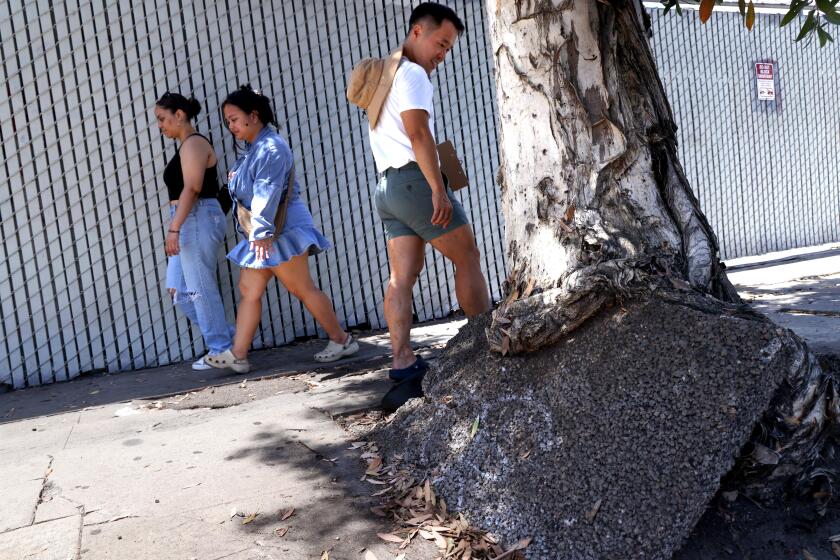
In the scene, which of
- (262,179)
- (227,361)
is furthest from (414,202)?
(227,361)

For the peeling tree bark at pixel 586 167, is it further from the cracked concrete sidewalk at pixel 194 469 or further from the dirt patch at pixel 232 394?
the dirt patch at pixel 232 394

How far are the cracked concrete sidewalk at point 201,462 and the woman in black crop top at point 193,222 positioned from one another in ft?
1.51

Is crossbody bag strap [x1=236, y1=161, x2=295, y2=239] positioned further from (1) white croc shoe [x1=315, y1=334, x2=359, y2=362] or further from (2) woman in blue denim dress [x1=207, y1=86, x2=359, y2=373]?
(1) white croc shoe [x1=315, y1=334, x2=359, y2=362]

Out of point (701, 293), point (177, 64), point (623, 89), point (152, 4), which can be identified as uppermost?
point (152, 4)

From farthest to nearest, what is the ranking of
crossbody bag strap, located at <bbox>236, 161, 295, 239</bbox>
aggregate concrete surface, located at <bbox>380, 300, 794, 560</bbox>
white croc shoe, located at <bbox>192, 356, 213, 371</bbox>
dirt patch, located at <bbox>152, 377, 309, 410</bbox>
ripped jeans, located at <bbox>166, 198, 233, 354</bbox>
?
1. white croc shoe, located at <bbox>192, 356, 213, 371</bbox>
2. ripped jeans, located at <bbox>166, 198, 233, 354</bbox>
3. crossbody bag strap, located at <bbox>236, 161, 295, 239</bbox>
4. dirt patch, located at <bbox>152, 377, 309, 410</bbox>
5. aggregate concrete surface, located at <bbox>380, 300, 794, 560</bbox>

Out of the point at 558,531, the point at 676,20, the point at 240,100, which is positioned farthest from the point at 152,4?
the point at 676,20

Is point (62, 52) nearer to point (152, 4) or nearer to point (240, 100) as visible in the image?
point (152, 4)

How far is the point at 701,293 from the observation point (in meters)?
3.05

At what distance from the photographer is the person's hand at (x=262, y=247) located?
5141 mm

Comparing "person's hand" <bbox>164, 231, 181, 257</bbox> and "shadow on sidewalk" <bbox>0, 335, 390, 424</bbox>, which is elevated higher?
"person's hand" <bbox>164, 231, 181, 257</bbox>

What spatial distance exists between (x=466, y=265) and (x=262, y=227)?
1.58 m

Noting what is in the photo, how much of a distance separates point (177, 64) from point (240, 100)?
1237mm

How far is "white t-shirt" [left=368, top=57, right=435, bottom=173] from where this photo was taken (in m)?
3.96

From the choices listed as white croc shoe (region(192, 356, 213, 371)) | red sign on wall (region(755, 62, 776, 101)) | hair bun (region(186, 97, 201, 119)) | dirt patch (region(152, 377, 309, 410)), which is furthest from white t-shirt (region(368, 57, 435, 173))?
red sign on wall (region(755, 62, 776, 101))
